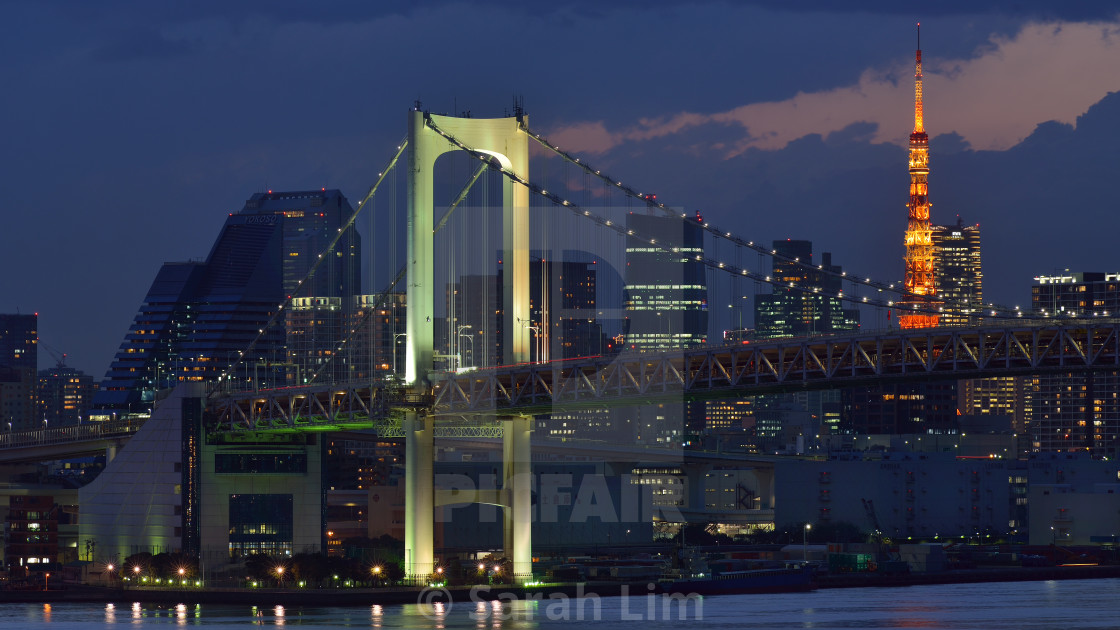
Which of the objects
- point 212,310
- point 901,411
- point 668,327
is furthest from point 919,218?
point 212,310

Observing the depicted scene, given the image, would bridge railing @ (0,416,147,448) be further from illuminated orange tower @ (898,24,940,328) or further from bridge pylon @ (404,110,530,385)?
illuminated orange tower @ (898,24,940,328)

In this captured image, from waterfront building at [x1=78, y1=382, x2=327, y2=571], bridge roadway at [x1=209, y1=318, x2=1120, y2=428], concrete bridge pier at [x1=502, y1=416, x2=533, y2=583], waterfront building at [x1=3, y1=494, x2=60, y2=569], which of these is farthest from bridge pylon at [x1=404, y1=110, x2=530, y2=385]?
waterfront building at [x1=3, y1=494, x2=60, y2=569]

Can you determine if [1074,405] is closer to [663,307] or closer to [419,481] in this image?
[663,307]

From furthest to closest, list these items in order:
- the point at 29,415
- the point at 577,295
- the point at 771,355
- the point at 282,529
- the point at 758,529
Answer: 1. the point at 29,415
2. the point at 577,295
3. the point at 758,529
4. the point at 282,529
5. the point at 771,355

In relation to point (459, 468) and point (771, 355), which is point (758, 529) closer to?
point (459, 468)

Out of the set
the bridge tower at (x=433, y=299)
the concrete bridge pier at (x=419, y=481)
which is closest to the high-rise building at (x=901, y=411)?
the bridge tower at (x=433, y=299)

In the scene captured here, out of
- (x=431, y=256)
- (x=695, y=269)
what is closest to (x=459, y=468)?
(x=431, y=256)

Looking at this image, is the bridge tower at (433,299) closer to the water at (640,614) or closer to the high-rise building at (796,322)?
the water at (640,614)
